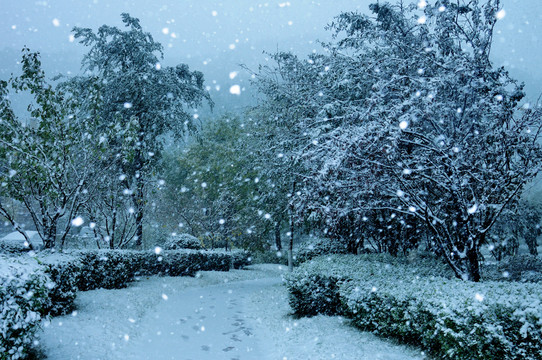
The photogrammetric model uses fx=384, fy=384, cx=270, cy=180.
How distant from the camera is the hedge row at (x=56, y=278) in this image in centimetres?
430

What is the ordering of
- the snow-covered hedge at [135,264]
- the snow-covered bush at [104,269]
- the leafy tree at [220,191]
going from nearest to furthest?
the snow-covered bush at [104,269] < the snow-covered hedge at [135,264] < the leafy tree at [220,191]

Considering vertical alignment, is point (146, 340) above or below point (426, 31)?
below

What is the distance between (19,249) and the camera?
16.5 metres

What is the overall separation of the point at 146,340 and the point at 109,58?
14.6 metres

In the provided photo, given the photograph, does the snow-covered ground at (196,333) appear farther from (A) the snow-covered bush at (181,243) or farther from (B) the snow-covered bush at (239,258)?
(B) the snow-covered bush at (239,258)

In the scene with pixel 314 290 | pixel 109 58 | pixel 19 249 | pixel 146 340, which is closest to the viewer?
pixel 146 340

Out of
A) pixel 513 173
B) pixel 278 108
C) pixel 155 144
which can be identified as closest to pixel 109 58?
pixel 155 144

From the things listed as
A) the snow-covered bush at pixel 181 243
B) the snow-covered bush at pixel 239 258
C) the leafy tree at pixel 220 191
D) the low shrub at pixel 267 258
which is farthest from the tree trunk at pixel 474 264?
the low shrub at pixel 267 258

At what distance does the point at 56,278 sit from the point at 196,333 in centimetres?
296

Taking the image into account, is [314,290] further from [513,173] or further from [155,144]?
[155,144]

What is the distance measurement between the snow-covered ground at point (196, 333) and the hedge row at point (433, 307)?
376 millimetres

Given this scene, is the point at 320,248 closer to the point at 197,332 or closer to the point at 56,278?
the point at 197,332

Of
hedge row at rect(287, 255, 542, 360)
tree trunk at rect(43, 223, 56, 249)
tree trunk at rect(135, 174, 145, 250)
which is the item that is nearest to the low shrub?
tree trunk at rect(135, 174, 145, 250)

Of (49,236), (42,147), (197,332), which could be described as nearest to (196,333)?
(197,332)
